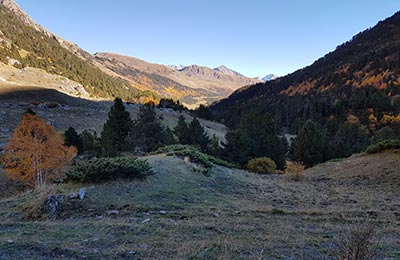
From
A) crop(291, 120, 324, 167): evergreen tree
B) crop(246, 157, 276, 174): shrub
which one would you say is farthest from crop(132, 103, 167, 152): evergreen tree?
crop(291, 120, 324, 167): evergreen tree

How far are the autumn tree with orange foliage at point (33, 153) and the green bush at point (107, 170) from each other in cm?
1473

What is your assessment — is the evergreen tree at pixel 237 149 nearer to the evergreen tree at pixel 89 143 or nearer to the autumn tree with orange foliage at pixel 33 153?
the evergreen tree at pixel 89 143

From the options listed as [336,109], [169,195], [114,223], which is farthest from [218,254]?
[336,109]

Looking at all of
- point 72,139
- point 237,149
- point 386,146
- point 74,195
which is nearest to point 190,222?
point 74,195

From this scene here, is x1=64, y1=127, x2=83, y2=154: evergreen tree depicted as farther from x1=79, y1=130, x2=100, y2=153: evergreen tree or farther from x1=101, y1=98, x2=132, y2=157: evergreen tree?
x1=101, y1=98, x2=132, y2=157: evergreen tree

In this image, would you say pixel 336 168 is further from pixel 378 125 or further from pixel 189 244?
pixel 378 125

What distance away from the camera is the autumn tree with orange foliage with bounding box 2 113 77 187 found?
2788cm

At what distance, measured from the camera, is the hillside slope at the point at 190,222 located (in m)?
6.45

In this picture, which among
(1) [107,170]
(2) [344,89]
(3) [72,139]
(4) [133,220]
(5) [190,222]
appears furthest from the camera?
(2) [344,89]

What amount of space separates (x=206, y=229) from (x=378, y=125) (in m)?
86.2

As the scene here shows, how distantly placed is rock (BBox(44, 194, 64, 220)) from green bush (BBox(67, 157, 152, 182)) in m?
3.14

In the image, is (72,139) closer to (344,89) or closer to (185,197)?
(185,197)

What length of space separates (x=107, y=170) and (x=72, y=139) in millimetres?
27794

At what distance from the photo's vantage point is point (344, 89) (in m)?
118
